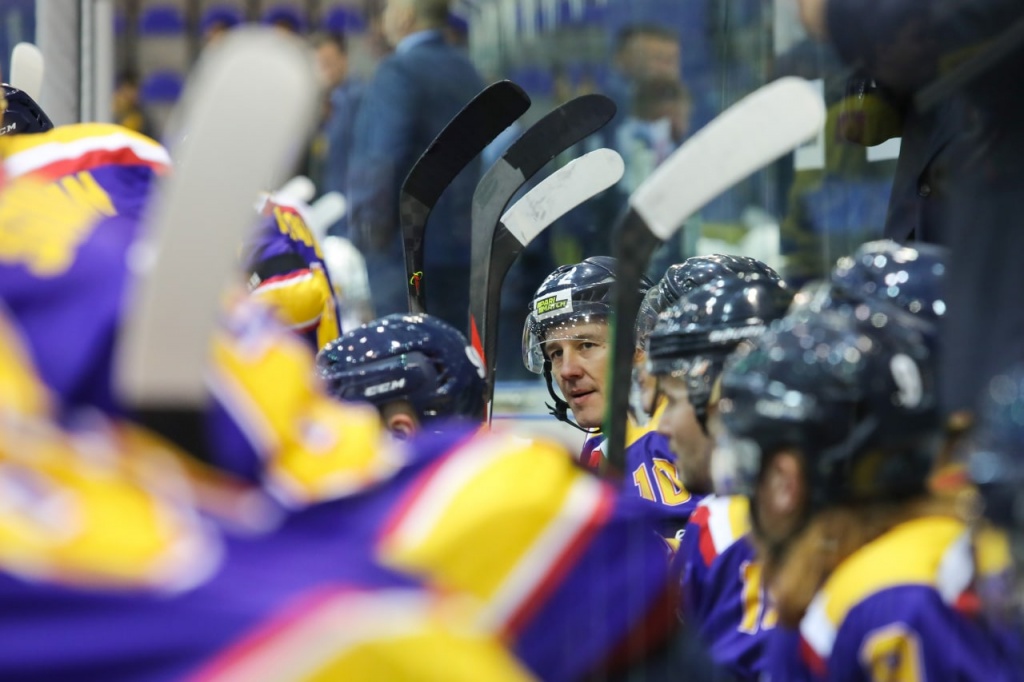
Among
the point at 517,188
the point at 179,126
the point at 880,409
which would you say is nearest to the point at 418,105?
the point at 517,188

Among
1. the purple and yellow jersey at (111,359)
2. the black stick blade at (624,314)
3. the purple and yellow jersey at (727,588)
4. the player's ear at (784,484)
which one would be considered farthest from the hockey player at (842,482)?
the purple and yellow jersey at (111,359)

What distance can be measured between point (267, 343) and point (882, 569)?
0.65m

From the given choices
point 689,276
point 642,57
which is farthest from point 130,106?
point 689,276

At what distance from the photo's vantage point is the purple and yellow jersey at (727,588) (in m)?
1.76

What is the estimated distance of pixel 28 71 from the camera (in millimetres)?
3084

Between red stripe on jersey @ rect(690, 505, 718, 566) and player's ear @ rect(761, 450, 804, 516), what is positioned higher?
player's ear @ rect(761, 450, 804, 516)

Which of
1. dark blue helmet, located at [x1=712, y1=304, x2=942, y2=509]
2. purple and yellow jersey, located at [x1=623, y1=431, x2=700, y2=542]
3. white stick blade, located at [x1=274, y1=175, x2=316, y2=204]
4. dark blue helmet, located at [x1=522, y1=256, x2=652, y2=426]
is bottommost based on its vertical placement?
purple and yellow jersey, located at [x1=623, y1=431, x2=700, y2=542]

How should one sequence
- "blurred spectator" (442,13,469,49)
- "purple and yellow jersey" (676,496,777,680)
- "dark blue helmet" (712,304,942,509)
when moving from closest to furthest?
1. "dark blue helmet" (712,304,942,509)
2. "purple and yellow jersey" (676,496,777,680)
3. "blurred spectator" (442,13,469,49)

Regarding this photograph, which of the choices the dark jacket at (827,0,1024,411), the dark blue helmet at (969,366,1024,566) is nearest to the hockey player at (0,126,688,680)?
the dark blue helmet at (969,366,1024,566)

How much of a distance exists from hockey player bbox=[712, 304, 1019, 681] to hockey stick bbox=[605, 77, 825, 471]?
0.14 metres

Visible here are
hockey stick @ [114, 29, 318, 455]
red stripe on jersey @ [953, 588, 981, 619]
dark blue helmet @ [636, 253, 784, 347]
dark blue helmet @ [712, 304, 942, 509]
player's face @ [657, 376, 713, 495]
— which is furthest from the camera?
dark blue helmet @ [636, 253, 784, 347]

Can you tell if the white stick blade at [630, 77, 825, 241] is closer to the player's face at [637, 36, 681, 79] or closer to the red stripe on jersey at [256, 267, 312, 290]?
the player's face at [637, 36, 681, 79]

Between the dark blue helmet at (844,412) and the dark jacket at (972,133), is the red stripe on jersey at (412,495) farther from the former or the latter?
the dark jacket at (972,133)

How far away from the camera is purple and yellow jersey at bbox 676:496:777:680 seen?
176 cm
